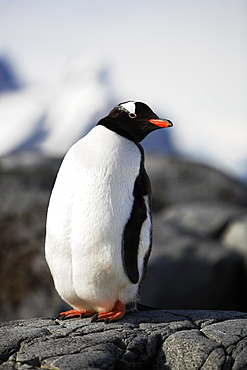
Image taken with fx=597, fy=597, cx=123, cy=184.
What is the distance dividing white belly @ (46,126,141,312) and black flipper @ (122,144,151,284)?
0.04 meters

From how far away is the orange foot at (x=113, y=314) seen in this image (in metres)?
4.11

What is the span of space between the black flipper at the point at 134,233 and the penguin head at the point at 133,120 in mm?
336

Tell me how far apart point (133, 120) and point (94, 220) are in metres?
0.79

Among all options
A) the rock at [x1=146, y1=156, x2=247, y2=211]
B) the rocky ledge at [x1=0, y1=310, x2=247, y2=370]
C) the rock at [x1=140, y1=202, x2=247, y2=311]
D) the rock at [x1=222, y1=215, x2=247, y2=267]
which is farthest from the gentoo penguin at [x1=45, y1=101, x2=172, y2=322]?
the rock at [x1=146, y1=156, x2=247, y2=211]

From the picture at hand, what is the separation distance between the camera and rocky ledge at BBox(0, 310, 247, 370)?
11.6 feet

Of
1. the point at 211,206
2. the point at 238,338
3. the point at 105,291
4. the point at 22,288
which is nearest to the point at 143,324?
the point at 105,291

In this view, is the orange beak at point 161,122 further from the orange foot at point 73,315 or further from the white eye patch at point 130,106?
the orange foot at point 73,315

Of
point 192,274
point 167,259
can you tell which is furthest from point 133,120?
point 192,274

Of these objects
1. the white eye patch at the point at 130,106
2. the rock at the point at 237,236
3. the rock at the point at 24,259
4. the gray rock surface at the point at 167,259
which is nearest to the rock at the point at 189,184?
the gray rock surface at the point at 167,259

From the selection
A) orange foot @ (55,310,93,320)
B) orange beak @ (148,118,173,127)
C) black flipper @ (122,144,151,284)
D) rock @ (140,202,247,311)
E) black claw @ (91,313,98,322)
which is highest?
orange beak @ (148,118,173,127)

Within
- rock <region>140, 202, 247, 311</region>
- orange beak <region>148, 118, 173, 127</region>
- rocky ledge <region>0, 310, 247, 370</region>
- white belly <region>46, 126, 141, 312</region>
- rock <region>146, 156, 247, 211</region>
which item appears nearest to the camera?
rocky ledge <region>0, 310, 247, 370</region>

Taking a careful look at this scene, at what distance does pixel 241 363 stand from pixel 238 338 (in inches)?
8.3

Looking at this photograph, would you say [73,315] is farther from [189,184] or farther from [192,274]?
[189,184]

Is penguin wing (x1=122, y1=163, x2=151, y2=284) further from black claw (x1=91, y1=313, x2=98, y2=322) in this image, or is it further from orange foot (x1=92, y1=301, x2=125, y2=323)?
black claw (x1=91, y1=313, x2=98, y2=322)
